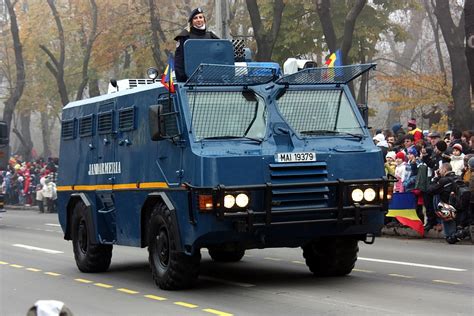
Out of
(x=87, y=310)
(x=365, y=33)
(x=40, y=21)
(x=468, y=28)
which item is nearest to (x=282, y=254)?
(x=87, y=310)

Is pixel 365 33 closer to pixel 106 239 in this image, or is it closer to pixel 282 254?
pixel 282 254

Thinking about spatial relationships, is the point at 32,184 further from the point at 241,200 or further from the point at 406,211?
the point at 241,200

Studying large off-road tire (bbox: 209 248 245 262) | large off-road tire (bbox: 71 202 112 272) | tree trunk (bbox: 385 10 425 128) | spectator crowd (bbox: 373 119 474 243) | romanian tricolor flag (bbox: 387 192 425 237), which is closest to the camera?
large off-road tire (bbox: 71 202 112 272)

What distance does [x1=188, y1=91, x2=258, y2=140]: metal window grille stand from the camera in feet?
41.3

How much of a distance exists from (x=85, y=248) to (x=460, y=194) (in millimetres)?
7806

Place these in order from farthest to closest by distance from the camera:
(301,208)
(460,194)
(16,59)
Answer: (16,59)
(460,194)
(301,208)

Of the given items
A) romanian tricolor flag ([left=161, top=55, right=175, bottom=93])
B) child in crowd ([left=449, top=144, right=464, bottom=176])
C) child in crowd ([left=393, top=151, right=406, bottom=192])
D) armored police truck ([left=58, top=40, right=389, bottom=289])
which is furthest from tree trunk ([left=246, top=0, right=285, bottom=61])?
romanian tricolor flag ([left=161, top=55, right=175, bottom=93])

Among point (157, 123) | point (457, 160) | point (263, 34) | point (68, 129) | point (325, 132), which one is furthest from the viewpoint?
point (263, 34)

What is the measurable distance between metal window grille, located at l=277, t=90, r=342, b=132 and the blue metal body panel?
115mm

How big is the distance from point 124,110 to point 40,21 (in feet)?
140

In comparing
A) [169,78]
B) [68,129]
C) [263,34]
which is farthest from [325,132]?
[263,34]

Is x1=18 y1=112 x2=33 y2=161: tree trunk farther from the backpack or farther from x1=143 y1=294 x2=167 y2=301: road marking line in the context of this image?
x1=143 y1=294 x2=167 y2=301: road marking line

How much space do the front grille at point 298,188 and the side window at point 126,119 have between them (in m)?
2.78

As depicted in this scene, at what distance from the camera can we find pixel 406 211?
22109mm
